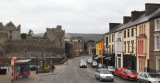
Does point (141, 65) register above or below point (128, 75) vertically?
above

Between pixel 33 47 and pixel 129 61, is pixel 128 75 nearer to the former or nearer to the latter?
pixel 129 61

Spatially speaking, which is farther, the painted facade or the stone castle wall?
the stone castle wall

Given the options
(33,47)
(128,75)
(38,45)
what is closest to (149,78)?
(128,75)

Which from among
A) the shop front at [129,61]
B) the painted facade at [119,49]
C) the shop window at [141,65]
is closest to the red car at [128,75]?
the shop window at [141,65]

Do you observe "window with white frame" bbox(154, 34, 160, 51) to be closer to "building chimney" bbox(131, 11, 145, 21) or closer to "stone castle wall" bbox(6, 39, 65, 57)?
"building chimney" bbox(131, 11, 145, 21)

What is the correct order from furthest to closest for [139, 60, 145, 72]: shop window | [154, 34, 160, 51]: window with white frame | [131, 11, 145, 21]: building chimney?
[131, 11, 145, 21]: building chimney
[139, 60, 145, 72]: shop window
[154, 34, 160, 51]: window with white frame

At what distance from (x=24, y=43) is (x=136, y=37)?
6128 cm

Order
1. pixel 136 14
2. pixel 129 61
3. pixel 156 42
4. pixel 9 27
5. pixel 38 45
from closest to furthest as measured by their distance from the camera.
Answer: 1. pixel 156 42
2. pixel 129 61
3. pixel 136 14
4. pixel 38 45
5. pixel 9 27

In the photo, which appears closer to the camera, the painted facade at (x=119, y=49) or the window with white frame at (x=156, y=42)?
the window with white frame at (x=156, y=42)

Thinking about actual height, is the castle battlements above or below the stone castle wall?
above

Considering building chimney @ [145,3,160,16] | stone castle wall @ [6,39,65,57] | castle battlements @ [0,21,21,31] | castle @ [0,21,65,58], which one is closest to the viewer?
building chimney @ [145,3,160,16]

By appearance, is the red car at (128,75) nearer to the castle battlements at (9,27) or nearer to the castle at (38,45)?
the castle at (38,45)

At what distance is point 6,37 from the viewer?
84875 mm

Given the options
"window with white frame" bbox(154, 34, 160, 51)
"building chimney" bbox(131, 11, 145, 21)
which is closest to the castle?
"building chimney" bbox(131, 11, 145, 21)
